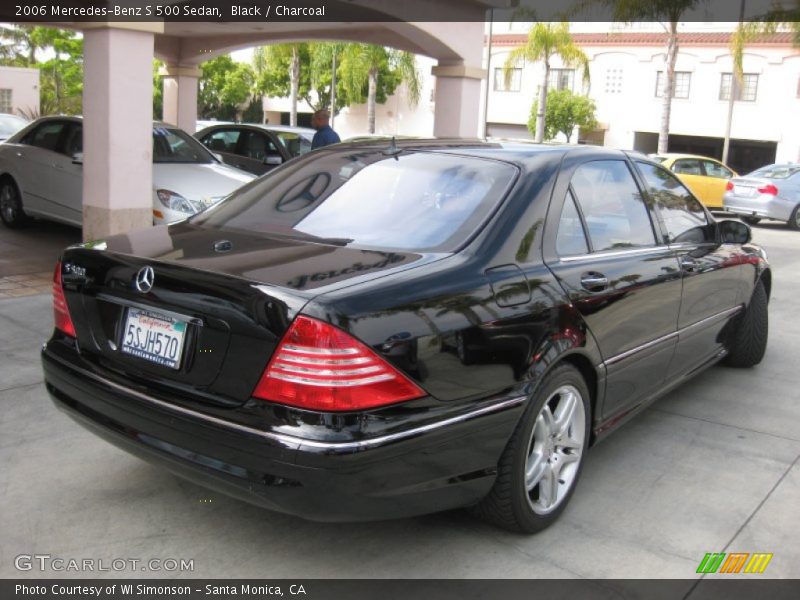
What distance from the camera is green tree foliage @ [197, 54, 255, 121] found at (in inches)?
1998

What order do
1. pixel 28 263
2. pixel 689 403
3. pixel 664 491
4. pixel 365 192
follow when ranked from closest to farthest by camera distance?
1. pixel 365 192
2. pixel 664 491
3. pixel 689 403
4. pixel 28 263

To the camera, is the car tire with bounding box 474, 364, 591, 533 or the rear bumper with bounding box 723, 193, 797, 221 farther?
the rear bumper with bounding box 723, 193, 797, 221

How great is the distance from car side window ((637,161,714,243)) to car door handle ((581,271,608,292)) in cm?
102

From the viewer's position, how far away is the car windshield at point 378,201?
338 cm

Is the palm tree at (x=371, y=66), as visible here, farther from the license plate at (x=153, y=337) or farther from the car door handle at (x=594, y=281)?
the license plate at (x=153, y=337)

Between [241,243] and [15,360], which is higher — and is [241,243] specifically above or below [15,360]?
above

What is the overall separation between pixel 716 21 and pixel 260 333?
3951cm

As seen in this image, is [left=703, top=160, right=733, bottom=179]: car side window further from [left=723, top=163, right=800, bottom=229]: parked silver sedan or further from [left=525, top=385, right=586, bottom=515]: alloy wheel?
[left=525, top=385, right=586, bottom=515]: alloy wheel

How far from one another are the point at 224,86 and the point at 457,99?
41810 millimetres

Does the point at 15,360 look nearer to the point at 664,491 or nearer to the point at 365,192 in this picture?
the point at 365,192

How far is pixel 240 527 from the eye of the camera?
3410mm

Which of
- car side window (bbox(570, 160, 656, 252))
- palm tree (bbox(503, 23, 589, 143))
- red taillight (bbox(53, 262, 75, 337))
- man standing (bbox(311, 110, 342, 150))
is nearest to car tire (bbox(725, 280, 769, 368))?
car side window (bbox(570, 160, 656, 252))

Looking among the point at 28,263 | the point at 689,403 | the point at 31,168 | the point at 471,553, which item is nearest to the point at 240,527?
the point at 471,553

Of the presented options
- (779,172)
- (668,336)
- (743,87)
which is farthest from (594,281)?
(743,87)
